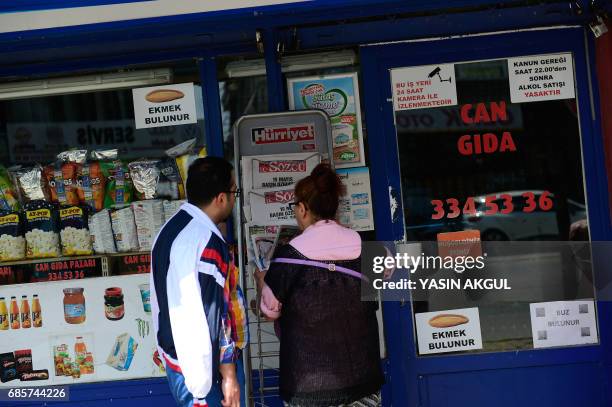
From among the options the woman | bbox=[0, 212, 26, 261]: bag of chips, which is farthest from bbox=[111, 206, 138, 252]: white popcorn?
the woman

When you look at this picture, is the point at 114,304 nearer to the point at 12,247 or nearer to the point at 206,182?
the point at 12,247

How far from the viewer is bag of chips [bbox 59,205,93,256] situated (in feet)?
15.9

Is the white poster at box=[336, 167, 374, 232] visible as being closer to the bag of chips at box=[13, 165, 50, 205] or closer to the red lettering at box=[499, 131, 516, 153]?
A: the red lettering at box=[499, 131, 516, 153]

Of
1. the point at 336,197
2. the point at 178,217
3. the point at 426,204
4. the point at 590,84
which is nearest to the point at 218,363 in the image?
the point at 178,217

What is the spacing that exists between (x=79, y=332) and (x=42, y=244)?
0.59 metres

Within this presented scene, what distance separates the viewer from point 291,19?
14.7 ft

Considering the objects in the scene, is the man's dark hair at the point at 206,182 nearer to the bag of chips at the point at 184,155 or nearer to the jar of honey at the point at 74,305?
the bag of chips at the point at 184,155

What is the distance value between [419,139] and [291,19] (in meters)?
1.05

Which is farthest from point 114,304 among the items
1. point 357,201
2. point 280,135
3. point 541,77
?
point 541,77

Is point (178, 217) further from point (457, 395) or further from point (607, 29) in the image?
point (607, 29)

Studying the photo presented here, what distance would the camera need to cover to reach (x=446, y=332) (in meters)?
4.72

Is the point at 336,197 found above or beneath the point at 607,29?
beneath

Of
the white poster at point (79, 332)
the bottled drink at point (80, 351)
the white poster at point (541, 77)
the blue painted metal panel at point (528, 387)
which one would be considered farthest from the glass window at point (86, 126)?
the blue painted metal panel at point (528, 387)

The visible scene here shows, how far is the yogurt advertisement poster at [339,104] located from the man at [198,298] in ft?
4.60
